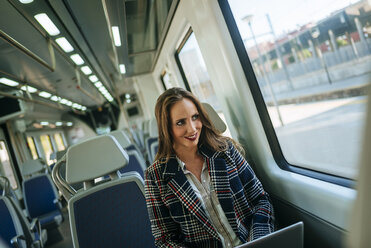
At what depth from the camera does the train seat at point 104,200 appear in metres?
1.53

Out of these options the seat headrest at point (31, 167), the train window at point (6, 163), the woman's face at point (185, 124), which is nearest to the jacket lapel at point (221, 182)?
the woman's face at point (185, 124)

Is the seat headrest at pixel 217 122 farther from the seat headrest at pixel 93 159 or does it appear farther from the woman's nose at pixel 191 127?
the seat headrest at pixel 93 159

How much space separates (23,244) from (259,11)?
281 cm

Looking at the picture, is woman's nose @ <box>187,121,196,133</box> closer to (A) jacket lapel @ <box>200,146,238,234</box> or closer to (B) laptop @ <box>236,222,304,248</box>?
(A) jacket lapel @ <box>200,146,238,234</box>

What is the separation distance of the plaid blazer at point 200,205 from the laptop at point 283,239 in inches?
17.2

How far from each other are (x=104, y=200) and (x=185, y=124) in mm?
668

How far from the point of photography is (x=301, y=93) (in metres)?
1.69

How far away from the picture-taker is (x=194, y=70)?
13.1 feet

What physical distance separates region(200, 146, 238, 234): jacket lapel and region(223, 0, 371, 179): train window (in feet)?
1.90

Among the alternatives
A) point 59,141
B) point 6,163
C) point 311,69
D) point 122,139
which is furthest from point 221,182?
point 59,141

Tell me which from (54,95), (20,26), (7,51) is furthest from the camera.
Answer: (54,95)

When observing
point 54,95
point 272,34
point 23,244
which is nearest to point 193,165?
point 272,34

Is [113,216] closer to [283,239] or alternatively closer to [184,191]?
[184,191]

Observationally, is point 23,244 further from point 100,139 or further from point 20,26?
point 20,26
